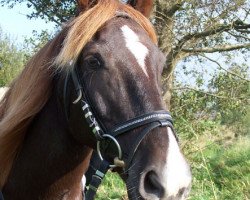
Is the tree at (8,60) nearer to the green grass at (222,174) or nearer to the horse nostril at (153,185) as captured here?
the green grass at (222,174)

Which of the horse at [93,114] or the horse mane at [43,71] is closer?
the horse at [93,114]

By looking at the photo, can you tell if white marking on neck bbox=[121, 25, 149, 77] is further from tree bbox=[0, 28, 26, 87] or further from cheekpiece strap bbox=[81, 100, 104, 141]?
tree bbox=[0, 28, 26, 87]

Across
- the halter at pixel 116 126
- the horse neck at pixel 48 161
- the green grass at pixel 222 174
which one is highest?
the halter at pixel 116 126

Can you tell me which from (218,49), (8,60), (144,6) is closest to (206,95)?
(218,49)

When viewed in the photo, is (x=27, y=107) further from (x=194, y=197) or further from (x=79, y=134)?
(x=194, y=197)

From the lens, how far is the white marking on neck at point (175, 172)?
194 centimetres

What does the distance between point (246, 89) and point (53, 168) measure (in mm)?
7238

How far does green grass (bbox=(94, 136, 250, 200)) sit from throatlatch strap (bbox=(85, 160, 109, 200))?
2937mm

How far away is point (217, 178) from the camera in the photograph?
7.78m

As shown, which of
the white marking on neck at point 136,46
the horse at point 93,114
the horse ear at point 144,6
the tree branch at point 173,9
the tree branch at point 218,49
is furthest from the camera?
the tree branch at point 218,49

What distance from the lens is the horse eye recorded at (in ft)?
7.53

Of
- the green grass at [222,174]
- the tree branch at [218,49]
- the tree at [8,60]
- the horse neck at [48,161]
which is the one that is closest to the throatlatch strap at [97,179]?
the horse neck at [48,161]

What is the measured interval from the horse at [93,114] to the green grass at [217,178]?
3335 millimetres

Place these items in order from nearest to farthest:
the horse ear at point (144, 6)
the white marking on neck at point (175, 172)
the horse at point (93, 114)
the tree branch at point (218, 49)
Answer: the white marking on neck at point (175, 172), the horse at point (93, 114), the horse ear at point (144, 6), the tree branch at point (218, 49)
